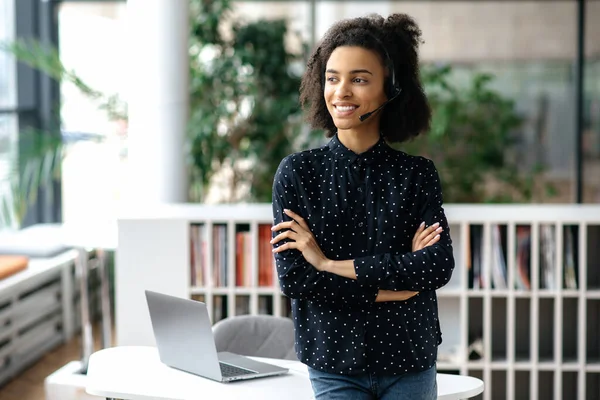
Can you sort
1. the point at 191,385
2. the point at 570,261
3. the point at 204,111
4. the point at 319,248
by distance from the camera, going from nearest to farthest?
1. the point at 319,248
2. the point at 191,385
3. the point at 570,261
4. the point at 204,111

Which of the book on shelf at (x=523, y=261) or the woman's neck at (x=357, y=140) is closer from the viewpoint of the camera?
the woman's neck at (x=357, y=140)

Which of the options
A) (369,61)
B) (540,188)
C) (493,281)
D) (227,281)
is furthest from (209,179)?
(369,61)

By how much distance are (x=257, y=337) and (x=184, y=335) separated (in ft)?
1.89

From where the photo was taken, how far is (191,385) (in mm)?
2529

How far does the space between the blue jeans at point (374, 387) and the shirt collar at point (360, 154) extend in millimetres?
508

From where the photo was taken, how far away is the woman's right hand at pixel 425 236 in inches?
81.3

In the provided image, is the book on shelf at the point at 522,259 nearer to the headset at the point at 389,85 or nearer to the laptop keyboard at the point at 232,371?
the laptop keyboard at the point at 232,371

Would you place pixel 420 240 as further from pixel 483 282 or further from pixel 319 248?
pixel 483 282

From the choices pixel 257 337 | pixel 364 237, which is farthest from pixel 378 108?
pixel 257 337

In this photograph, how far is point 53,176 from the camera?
626 centimetres

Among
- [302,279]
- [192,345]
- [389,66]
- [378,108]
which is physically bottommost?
[192,345]

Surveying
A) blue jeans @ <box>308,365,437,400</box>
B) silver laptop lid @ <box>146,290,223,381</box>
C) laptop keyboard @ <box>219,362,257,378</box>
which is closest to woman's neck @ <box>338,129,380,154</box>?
blue jeans @ <box>308,365,437,400</box>

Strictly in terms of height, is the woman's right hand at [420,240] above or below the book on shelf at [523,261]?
above

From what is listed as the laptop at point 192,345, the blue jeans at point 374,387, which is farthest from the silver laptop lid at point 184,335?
the blue jeans at point 374,387
